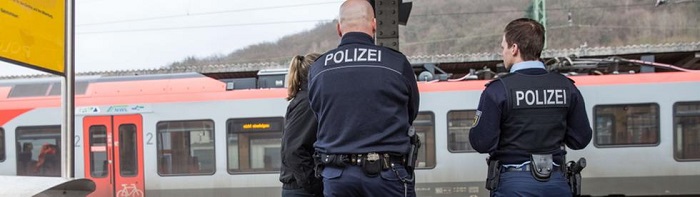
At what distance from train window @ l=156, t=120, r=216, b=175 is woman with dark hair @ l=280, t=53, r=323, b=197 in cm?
511

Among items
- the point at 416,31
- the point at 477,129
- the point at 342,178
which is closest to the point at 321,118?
the point at 342,178

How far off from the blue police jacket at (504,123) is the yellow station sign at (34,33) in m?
2.24

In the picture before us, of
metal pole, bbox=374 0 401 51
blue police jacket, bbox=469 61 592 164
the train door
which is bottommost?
the train door

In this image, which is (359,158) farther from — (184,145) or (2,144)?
(2,144)

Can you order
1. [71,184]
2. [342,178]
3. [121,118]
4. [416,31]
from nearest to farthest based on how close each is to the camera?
[342,178] → [71,184] → [121,118] → [416,31]

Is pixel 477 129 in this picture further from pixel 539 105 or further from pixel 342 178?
pixel 342 178

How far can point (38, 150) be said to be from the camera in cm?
816

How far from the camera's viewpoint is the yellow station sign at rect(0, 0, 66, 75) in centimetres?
272

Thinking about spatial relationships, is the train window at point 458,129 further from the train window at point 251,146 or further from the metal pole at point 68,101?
the metal pole at point 68,101

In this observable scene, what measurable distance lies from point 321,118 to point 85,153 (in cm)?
683

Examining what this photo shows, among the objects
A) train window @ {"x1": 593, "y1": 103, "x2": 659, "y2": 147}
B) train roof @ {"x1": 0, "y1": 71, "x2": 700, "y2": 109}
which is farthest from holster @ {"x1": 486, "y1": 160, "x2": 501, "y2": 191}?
train window @ {"x1": 593, "y1": 103, "x2": 659, "y2": 147}

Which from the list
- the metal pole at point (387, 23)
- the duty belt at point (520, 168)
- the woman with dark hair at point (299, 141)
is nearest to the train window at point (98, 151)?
the woman with dark hair at point (299, 141)

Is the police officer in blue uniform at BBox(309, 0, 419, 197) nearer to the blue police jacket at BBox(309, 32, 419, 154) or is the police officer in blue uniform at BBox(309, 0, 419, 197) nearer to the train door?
the blue police jacket at BBox(309, 32, 419, 154)

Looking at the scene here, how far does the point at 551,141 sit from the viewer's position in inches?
101
